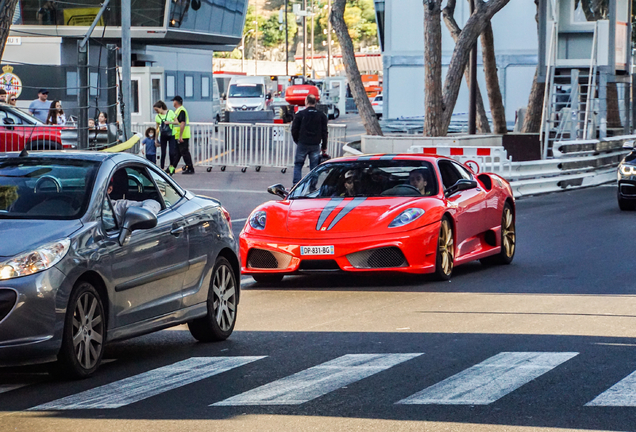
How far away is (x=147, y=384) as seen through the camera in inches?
270

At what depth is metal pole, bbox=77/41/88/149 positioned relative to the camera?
17.2 metres

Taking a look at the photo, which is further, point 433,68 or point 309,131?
point 433,68

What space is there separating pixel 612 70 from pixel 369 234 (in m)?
23.4

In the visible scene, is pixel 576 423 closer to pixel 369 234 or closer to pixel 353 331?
pixel 353 331

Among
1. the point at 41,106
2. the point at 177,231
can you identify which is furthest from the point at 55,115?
the point at 177,231

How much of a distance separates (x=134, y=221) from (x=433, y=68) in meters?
20.5

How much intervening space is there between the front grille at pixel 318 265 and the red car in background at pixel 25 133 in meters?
7.37

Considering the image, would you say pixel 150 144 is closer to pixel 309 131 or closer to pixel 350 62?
pixel 350 62

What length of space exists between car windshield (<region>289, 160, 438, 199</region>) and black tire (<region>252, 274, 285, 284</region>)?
99 centimetres

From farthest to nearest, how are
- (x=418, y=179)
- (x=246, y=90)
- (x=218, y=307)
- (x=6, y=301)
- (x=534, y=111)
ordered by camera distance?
(x=246, y=90) < (x=534, y=111) < (x=418, y=179) < (x=218, y=307) < (x=6, y=301)

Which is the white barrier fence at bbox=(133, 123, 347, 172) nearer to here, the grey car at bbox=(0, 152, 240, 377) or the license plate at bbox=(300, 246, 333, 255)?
the license plate at bbox=(300, 246, 333, 255)

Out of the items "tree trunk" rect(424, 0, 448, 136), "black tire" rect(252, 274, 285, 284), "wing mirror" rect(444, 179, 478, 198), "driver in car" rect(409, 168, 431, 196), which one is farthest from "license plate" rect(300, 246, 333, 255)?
"tree trunk" rect(424, 0, 448, 136)

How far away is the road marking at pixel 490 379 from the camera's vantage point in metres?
6.35

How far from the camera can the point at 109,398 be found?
6.42m
